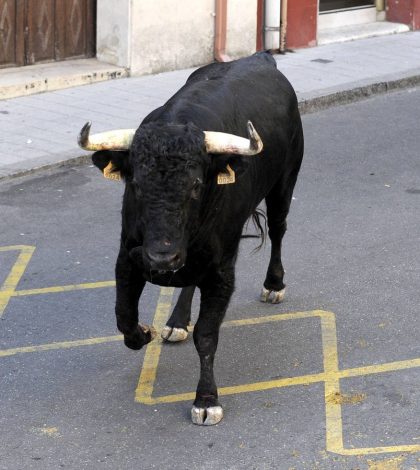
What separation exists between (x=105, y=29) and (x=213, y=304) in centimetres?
860

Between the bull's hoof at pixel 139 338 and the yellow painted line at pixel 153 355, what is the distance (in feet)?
0.69

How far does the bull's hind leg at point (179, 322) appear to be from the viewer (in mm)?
7090

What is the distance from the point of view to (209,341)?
6195 mm

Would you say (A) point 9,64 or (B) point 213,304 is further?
(A) point 9,64

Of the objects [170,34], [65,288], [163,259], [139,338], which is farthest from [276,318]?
[170,34]

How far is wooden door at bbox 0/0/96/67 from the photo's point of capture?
1341 centimetres

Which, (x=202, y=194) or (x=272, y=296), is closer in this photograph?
(x=202, y=194)

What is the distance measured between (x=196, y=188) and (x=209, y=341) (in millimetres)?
985

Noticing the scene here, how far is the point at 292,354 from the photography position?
700cm

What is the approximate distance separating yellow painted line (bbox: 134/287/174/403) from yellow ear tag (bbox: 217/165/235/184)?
1344 mm

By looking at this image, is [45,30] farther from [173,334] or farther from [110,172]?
[110,172]

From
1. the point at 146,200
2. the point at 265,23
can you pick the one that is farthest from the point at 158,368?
the point at 265,23

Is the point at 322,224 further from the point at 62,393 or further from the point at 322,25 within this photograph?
the point at 322,25

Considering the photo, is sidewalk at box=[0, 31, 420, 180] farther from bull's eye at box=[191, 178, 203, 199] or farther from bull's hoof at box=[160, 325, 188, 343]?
bull's eye at box=[191, 178, 203, 199]
